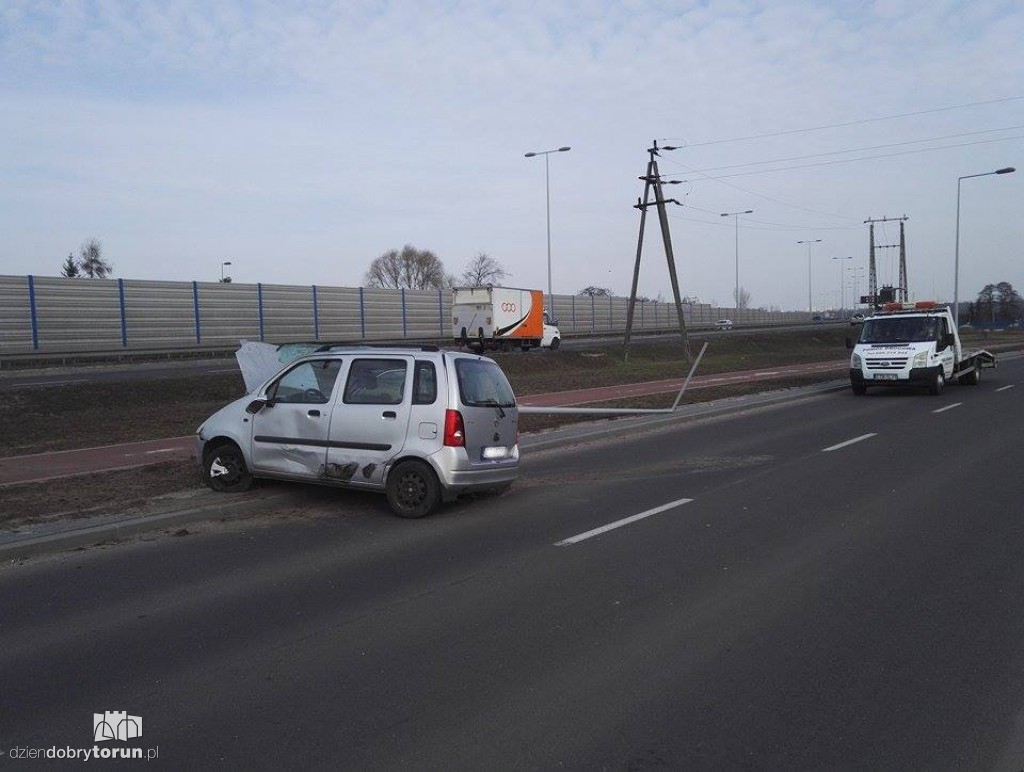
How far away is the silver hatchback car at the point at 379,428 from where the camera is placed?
8.84m

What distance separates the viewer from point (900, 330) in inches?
938

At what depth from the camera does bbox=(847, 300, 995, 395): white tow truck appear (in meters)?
22.9

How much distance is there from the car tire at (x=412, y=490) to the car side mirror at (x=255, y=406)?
1.79 metres

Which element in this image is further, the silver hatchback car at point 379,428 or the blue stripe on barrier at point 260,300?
the blue stripe on barrier at point 260,300

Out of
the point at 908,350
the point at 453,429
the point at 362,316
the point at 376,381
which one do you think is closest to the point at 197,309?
the point at 362,316

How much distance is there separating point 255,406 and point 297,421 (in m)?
0.60

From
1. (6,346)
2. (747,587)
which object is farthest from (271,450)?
(6,346)

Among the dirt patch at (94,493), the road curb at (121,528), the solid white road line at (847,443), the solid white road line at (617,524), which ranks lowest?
the solid white road line at (847,443)

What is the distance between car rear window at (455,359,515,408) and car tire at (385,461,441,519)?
855 millimetres

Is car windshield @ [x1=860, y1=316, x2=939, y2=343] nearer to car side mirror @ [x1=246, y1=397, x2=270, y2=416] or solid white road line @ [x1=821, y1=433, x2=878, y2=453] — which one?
solid white road line @ [x1=821, y1=433, x2=878, y2=453]

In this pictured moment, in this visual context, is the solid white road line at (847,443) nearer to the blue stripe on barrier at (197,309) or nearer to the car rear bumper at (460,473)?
the car rear bumper at (460,473)

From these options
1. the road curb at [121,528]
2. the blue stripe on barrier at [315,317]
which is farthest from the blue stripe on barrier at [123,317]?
the road curb at [121,528]

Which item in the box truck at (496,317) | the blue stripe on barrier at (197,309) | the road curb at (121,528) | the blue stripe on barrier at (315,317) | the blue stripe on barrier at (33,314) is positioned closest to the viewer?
the road curb at (121,528)

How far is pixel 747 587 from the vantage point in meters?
6.47
